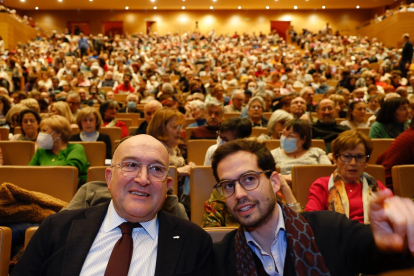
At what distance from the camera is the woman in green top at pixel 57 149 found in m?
3.11

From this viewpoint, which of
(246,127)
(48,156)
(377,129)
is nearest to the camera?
(246,127)

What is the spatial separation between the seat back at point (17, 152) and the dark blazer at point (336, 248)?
7.78 ft

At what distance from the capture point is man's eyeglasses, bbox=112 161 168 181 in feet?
5.01

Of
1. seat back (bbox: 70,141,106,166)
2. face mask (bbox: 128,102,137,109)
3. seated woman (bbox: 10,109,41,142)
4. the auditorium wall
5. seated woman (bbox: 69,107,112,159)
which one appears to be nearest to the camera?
seat back (bbox: 70,141,106,166)

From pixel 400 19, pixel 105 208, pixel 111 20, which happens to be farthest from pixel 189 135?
pixel 111 20

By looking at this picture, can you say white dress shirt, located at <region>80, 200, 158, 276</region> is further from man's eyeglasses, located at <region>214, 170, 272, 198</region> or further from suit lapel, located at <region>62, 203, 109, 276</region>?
man's eyeglasses, located at <region>214, 170, 272, 198</region>

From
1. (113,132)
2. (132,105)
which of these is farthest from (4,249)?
(132,105)

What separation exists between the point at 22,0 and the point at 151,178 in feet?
76.7

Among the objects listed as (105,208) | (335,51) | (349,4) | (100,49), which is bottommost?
(105,208)

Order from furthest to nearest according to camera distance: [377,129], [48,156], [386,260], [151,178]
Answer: [377,129], [48,156], [151,178], [386,260]

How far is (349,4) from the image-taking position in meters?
22.9

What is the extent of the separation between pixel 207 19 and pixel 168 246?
2485 centimetres

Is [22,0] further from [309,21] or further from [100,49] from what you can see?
[309,21]

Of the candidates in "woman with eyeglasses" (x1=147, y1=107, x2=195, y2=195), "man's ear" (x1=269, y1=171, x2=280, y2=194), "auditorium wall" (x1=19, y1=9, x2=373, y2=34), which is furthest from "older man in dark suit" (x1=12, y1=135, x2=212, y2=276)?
"auditorium wall" (x1=19, y1=9, x2=373, y2=34)
